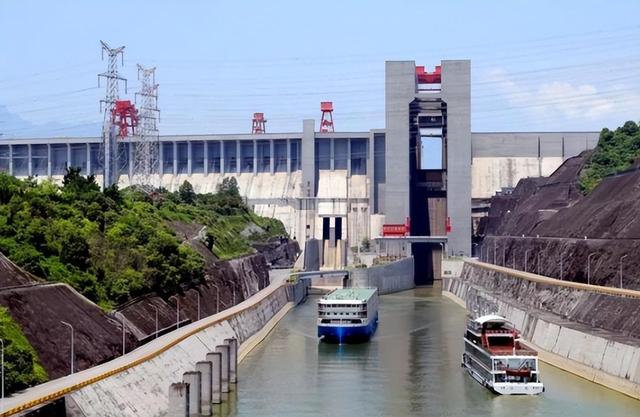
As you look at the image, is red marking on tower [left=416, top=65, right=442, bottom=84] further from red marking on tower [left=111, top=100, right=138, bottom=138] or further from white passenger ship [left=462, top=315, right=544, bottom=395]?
white passenger ship [left=462, top=315, right=544, bottom=395]

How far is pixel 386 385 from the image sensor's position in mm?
61312

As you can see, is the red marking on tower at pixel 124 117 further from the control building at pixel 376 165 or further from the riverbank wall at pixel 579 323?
the riverbank wall at pixel 579 323

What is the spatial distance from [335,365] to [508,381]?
17.0 metres

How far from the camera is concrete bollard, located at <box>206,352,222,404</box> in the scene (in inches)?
2133

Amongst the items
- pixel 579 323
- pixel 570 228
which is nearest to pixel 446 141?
pixel 570 228

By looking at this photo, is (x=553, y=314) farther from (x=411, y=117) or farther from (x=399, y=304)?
(x=411, y=117)

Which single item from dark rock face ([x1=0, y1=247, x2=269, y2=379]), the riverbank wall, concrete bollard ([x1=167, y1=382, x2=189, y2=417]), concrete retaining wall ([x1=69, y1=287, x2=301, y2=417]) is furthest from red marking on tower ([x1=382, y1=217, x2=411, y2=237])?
concrete bollard ([x1=167, y1=382, x2=189, y2=417])

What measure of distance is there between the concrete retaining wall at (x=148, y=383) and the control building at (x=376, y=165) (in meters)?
83.3

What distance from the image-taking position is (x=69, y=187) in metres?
80.2

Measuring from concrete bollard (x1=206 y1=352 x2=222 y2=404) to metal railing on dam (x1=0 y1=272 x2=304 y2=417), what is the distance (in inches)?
101

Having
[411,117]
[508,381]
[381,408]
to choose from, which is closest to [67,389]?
[381,408]

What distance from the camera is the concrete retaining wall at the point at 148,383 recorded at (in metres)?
40.0

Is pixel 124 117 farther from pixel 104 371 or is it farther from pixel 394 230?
pixel 104 371

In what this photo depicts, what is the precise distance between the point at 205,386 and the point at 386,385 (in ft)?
47.5
